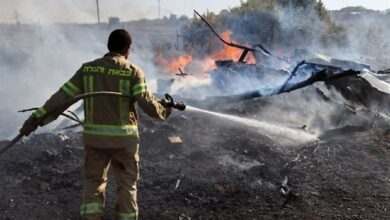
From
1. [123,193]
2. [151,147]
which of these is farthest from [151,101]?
[151,147]

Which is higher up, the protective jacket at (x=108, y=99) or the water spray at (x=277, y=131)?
the protective jacket at (x=108, y=99)

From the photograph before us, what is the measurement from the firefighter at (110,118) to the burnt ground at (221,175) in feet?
2.73

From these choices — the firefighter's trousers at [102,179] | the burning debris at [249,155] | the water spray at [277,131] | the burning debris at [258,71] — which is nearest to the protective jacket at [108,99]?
the firefighter's trousers at [102,179]

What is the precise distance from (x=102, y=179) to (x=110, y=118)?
1.90 ft

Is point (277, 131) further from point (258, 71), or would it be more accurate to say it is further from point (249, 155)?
point (258, 71)

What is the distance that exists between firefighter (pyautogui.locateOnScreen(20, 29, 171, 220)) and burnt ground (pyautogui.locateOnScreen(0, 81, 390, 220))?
32.8 inches

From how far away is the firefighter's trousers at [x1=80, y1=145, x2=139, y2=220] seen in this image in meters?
3.53

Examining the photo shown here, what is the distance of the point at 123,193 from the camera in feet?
11.7

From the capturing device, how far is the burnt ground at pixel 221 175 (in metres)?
4.43

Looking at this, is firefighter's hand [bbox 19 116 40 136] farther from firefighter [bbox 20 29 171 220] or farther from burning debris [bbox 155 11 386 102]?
burning debris [bbox 155 11 386 102]

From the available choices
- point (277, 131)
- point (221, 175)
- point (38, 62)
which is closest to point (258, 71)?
point (277, 131)

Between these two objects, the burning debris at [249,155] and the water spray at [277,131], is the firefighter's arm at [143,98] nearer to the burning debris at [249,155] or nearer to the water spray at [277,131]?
the burning debris at [249,155]

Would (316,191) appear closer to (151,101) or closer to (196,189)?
(196,189)

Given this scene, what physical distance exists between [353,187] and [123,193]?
3028 millimetres
